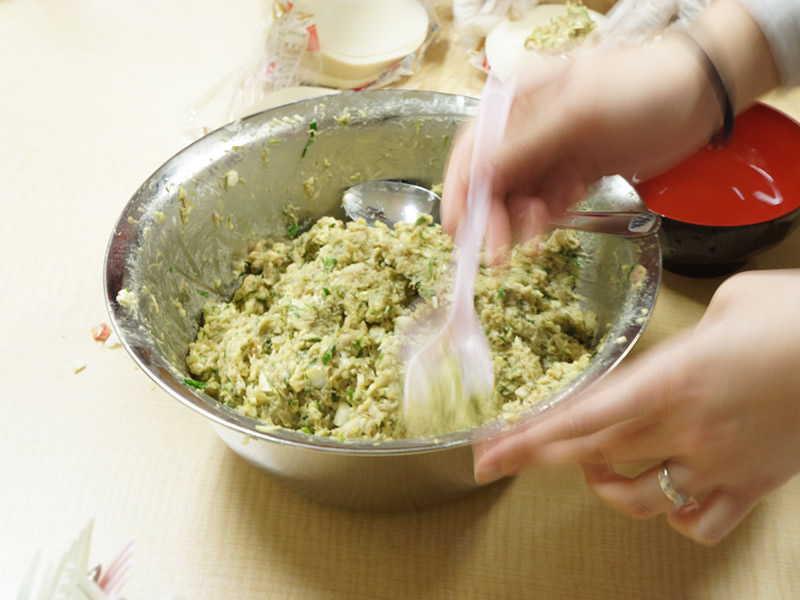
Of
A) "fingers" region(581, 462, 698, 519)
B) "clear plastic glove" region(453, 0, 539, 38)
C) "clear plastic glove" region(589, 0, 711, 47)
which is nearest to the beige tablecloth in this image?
"fingers" region(581, 462, 698, 519)

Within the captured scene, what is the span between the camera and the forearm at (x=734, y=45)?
849 mm

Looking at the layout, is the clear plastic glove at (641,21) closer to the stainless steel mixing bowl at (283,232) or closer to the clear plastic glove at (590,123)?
the stainless steel mixing bowl at (283,232)

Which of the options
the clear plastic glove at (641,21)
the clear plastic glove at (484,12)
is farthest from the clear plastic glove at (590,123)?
the clear plastic glove at (484,12)

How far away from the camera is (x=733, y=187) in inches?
50.6

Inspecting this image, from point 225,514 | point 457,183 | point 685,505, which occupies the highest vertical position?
point 457,183

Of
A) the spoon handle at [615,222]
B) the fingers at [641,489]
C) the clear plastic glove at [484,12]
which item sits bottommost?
the fingers at [641,489]

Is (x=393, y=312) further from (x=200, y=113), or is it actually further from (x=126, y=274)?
(x=200, y=113)

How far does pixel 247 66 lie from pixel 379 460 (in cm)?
127

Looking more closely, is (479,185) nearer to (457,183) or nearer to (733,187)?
(457,183)

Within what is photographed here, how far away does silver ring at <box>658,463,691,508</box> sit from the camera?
688 mm

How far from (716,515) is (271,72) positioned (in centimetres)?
142

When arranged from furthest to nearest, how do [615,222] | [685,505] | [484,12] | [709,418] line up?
[484,12] → [615,222] → [685,505] → [709,418]

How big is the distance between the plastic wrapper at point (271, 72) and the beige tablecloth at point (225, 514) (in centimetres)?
39

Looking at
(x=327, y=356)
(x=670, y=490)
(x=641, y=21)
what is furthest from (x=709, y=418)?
(x=641, y=21)
